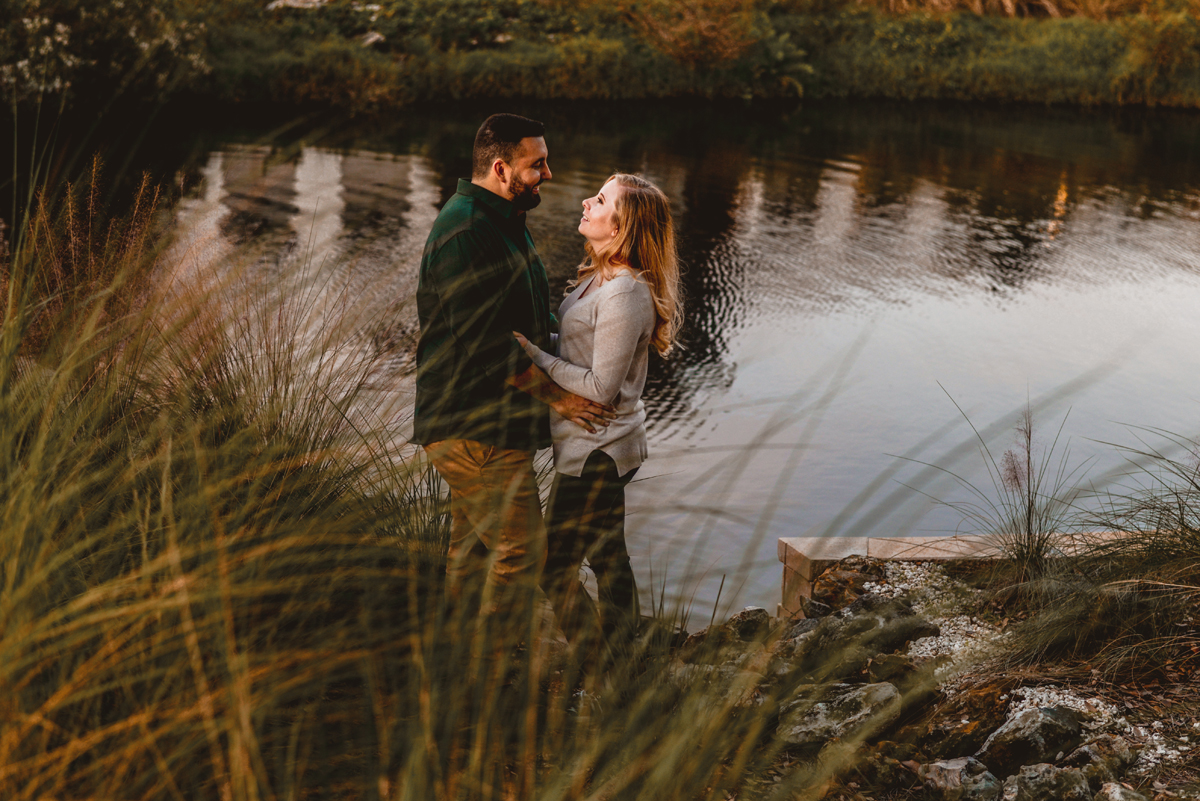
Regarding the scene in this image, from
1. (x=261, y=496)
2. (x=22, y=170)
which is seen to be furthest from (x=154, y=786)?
(x=22, y=170)

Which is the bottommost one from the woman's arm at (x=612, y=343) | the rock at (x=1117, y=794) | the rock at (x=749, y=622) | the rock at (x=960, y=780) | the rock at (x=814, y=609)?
the rock at (x=749, y=622)

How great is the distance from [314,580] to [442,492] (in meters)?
1.04

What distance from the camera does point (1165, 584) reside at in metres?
2.99

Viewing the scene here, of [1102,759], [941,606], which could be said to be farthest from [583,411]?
[1102,759]

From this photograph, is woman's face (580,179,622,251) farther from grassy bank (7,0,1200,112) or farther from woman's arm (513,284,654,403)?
grassy bank (7,0,1200,112)

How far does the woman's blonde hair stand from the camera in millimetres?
3154

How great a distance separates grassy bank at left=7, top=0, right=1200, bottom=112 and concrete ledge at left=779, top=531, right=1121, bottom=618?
43.6 ft

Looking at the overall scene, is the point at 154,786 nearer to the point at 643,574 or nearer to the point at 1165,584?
the point at 1165,584

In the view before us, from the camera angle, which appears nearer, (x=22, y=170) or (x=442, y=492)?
(x=442, y=492)

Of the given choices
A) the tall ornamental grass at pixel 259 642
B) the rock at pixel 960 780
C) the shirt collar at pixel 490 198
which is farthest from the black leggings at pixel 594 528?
the rock at pixel 960 780

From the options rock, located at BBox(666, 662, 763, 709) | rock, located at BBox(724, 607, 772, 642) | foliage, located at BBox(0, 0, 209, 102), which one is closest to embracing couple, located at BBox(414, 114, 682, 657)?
rock, located at BBox(666, 662, 763, 709)

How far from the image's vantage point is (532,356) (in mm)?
3203

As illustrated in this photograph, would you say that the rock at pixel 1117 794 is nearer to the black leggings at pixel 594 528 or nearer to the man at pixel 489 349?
the black leggings at pixel 594 528

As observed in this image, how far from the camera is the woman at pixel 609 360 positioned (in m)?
3.12
